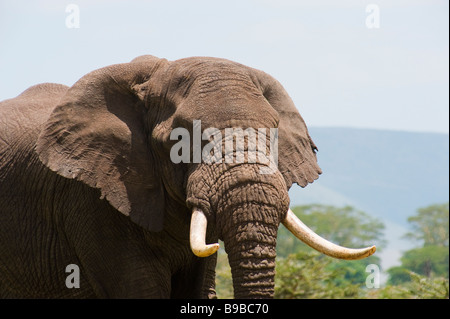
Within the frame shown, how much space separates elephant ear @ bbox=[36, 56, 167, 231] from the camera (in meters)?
5.78

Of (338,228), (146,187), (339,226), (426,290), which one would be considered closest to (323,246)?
(146,187)

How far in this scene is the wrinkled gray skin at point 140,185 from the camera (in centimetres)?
518

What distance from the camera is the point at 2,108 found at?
7.03 metres

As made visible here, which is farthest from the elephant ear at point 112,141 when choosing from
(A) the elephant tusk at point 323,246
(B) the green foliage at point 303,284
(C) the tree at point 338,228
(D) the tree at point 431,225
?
(D) the tree at point 431,225

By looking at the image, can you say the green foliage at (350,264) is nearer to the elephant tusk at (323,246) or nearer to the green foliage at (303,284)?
the green foliage at (303,284)

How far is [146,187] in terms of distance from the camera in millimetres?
5828

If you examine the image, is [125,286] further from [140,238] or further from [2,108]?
[2,108]

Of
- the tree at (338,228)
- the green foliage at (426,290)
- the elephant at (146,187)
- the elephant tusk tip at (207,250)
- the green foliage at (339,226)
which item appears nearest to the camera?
the elephant tusk tip at (207,250)
